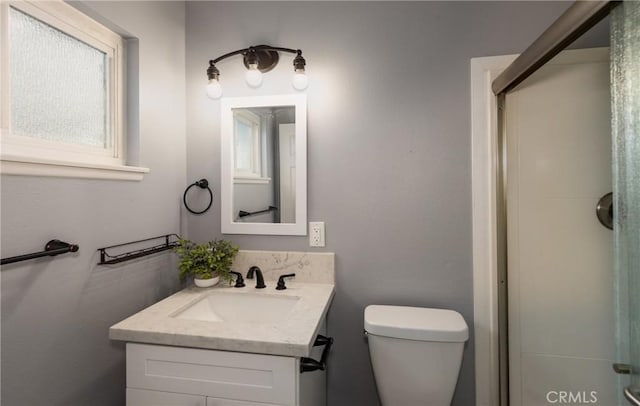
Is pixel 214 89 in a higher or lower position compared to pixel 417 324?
higher

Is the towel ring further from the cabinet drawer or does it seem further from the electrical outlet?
the cabinet drawer

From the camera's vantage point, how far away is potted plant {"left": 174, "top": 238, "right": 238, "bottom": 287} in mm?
1331

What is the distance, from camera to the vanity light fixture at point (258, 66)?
1.33m

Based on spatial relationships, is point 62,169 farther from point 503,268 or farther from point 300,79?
point 503,268

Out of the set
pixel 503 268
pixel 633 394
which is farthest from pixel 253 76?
pixel 633 394

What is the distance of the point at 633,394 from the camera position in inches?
26.3

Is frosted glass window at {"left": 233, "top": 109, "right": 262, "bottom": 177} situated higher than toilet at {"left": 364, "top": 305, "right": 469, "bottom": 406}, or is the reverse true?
frosted glass window at {"left": 233, "top": 109, "right": 262, "bottom": 177}

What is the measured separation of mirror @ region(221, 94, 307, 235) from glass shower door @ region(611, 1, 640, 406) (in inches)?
42.3

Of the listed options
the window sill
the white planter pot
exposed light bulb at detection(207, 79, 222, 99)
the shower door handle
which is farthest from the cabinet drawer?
exposed light bulb at detection(207, 79, 222, 99)

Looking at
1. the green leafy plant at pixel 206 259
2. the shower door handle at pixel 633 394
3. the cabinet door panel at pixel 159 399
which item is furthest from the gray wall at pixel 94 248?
the shower door handle at pixel 633 394

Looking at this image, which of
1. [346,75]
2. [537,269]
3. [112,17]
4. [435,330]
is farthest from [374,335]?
[112,17]

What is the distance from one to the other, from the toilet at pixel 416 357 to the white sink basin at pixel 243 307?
0.38 meters

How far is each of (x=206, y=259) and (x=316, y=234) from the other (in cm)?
53

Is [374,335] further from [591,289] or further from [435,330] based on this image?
[591,289]
